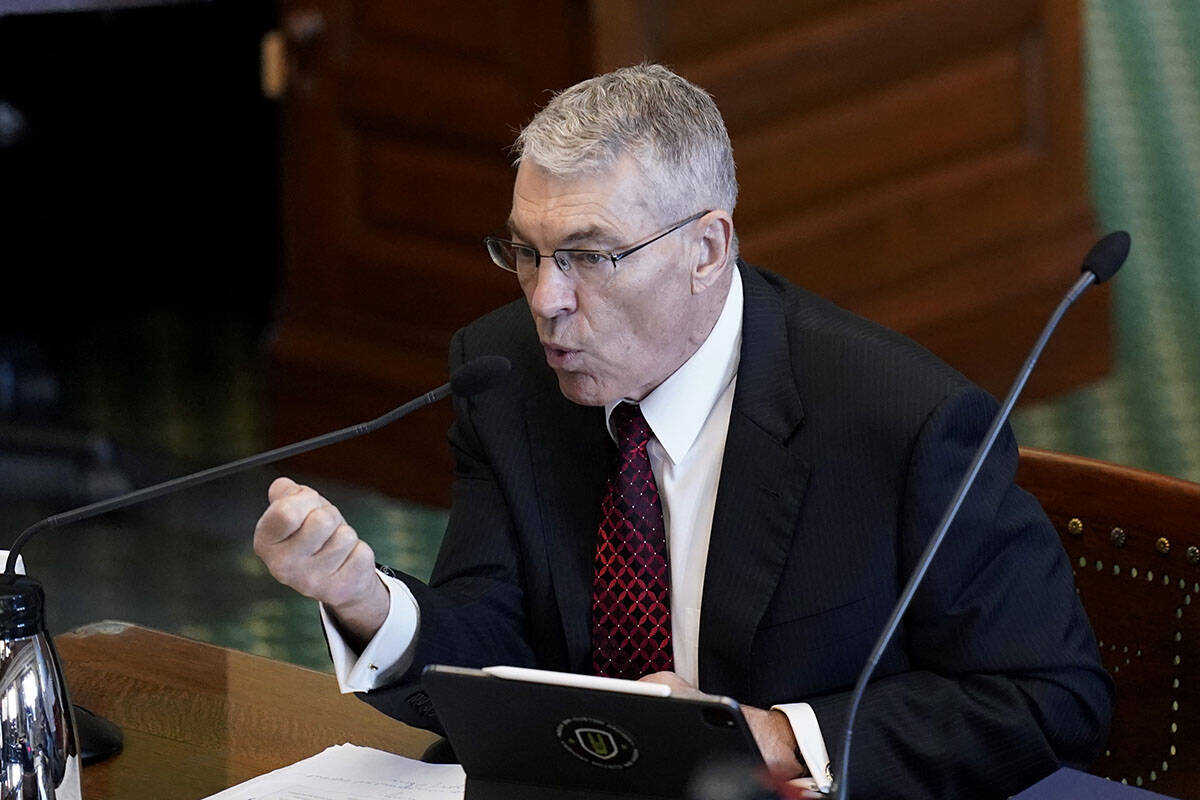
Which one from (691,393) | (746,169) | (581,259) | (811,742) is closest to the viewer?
(811,742)

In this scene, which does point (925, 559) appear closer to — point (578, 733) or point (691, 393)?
point (578, 733)

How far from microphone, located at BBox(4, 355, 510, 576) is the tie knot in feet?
0.97

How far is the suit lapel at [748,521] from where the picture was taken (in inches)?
68.9

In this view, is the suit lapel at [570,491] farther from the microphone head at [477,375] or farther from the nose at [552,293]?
the microphone head at [477,375]

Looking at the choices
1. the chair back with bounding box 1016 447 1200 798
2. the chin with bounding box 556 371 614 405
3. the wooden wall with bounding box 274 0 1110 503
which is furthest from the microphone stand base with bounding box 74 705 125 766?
the wooden wall with bounding box 274 0 1110 503

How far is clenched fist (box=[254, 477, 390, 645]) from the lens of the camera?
1.51 m

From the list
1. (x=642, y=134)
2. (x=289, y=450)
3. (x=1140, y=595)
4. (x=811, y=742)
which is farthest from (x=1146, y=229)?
(x=289, y=450)

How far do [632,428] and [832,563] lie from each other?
0.85 ft

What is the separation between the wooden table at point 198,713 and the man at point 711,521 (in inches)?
4.1

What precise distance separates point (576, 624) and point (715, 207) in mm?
454

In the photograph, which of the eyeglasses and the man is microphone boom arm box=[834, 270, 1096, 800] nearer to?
the man

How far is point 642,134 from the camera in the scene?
171 centimetres

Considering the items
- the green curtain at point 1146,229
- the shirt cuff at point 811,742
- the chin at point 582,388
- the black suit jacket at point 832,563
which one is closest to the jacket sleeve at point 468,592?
the black suit jacket at point 832,563

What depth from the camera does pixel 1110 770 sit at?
186cm
